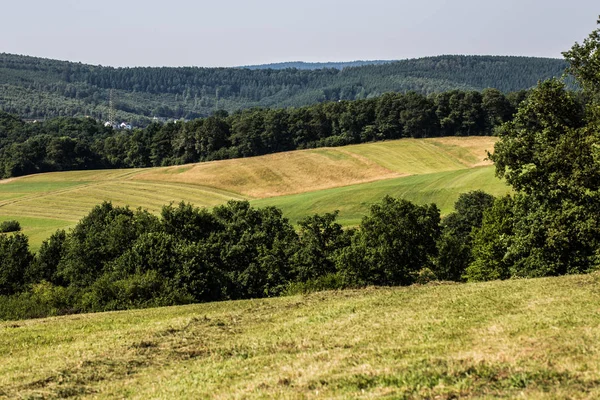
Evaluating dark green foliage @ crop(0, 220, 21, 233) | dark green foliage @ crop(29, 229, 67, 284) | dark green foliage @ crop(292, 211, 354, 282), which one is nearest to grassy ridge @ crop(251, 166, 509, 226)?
dark green foliage @ crop(292, 211, 354, 282)

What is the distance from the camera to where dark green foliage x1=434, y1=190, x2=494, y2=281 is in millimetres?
62500

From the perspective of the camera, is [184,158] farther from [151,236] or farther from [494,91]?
[151,236]

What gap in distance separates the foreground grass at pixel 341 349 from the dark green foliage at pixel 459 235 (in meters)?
30.7

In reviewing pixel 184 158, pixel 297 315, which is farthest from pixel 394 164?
pixel 297 315

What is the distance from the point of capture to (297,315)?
27.5 m

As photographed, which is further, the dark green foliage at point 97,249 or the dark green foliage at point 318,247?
the dark green foliage at point 318,247

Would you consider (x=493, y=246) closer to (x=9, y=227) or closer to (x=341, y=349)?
(x=341, y=349)

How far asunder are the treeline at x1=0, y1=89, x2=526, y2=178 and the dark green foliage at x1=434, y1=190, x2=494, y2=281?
83.0 metres

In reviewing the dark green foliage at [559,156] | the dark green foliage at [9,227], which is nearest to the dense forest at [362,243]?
the dark green foliage at [559,156]

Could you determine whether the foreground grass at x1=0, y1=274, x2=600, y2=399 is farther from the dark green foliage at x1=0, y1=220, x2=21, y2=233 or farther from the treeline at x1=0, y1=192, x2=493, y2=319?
the dark green foliage at x1=0, y1=220, x2=21, y2=233

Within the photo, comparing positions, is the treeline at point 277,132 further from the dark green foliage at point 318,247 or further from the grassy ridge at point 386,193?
the dark green foliage at point 318,247

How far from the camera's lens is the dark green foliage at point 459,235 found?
62.5 meters

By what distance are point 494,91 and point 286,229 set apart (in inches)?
4564

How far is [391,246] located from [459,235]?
879 inches
